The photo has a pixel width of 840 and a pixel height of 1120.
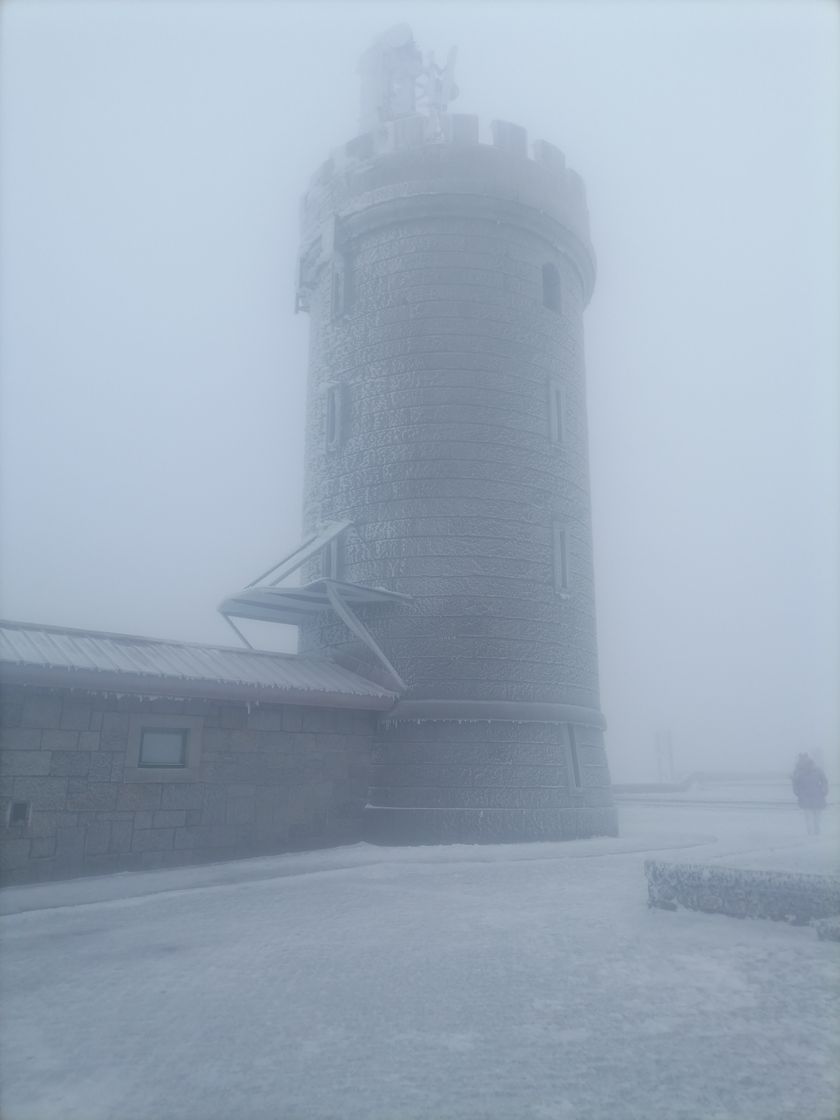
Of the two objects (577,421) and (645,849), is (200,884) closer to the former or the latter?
(645,849)

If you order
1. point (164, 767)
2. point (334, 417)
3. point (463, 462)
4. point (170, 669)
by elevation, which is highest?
point (334, 417)

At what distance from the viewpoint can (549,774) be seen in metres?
14.7

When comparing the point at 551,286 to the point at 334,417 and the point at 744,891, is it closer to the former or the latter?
the point at 334,417

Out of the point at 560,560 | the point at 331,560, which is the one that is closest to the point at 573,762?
the point at 560,560

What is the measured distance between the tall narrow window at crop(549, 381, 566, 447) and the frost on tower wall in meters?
0.04

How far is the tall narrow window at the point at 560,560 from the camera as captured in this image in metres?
15.9

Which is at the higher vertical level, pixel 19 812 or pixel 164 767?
pixel 164 767

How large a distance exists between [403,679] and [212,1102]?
1077 cm

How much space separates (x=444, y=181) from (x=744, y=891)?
13722 millimetres

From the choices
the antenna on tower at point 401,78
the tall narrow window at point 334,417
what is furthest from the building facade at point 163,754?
the antenna on tower at point 401,78

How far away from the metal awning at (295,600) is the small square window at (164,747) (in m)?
3.48

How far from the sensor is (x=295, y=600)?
1571cm

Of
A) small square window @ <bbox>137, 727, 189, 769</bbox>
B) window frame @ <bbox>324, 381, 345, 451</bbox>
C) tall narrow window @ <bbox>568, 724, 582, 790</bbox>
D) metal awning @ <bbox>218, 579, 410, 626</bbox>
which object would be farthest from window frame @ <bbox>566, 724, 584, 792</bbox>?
window frame @ <bbox>324, 381, 345, 451</bbox>

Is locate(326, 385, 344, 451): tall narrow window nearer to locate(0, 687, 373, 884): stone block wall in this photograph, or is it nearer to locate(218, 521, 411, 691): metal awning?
locate(218, 521, 411, 691): metal awning
